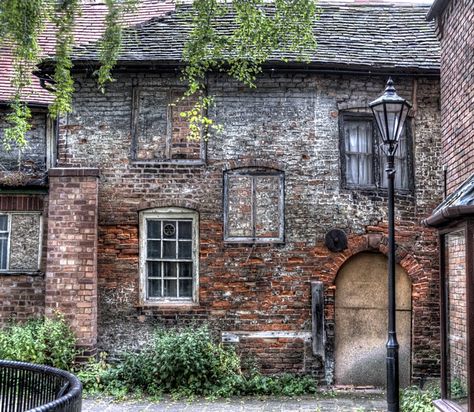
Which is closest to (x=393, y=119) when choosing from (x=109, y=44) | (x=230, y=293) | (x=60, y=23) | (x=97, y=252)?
(x=109, y=44)

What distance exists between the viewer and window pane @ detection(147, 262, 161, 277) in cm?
1298

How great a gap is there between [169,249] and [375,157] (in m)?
4.19

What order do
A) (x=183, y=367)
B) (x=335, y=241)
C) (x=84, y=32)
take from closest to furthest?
1. (x=183, y=367)
2. (x=335, y=241)
3. (x=84, y=32)

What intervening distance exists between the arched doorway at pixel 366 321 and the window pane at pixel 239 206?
6.36ft

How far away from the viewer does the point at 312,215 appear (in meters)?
12.8

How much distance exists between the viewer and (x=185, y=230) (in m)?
13.0

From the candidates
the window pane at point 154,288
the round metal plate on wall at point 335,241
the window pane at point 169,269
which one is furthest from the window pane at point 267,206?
the window pane at point 154,288

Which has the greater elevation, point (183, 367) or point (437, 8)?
point (437, 8)

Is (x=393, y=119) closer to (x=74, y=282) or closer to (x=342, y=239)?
(x=342, y=239)

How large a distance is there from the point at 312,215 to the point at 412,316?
257 cm

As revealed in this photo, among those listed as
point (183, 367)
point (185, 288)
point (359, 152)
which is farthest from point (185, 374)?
point (359, 152)

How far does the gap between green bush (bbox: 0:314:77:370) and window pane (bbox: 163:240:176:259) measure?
2.16 meters

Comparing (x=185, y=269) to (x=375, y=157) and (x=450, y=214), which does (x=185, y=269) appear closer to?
(x=375, y=157)

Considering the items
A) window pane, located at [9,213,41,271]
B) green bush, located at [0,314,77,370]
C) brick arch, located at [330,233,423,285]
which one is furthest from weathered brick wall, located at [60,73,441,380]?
window pane, located at [9,213,41,271]
